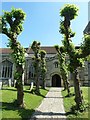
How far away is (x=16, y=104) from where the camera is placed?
65.6 ft

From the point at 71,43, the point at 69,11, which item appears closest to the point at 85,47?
the point at 71,43

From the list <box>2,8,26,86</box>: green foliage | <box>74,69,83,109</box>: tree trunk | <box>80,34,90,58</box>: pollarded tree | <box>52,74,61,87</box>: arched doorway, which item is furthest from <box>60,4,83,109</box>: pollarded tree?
<box>52,74,61,87</box>: arched doorway

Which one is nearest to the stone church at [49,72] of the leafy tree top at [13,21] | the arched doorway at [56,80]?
the arched doorway at [56,80]

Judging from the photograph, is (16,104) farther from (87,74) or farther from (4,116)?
(87,74)

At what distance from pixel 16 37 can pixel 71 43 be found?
530 cm

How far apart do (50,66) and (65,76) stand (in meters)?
25.4

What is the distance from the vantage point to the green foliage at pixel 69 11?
65.7 ft

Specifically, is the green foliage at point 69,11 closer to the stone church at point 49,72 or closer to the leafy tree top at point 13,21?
the leafy tree top at point 13,21

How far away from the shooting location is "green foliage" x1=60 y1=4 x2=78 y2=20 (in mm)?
20031

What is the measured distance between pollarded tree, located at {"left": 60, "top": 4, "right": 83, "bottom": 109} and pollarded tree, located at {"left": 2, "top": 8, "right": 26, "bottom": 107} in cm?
→ 393

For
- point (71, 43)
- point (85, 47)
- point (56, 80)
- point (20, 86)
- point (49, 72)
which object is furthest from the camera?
point (49, 72)

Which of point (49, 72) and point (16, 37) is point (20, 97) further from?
point (49, 72)

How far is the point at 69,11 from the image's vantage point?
20156 millimetres

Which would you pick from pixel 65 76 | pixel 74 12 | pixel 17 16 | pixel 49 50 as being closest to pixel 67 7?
pixel 74 12
